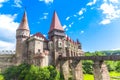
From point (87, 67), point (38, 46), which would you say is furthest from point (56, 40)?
point (87, 67)

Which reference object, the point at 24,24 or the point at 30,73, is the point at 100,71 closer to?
the point at 30,73

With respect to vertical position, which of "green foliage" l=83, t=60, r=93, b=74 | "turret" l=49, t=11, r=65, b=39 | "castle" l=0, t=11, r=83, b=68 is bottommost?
"green foliage" l=83, t=60, r=93, b=74

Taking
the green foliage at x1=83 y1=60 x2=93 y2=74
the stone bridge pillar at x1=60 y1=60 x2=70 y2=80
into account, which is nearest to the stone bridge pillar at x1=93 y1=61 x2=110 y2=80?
the stone bridge pillar at x1=60 y1=60 x2=70 y2=80

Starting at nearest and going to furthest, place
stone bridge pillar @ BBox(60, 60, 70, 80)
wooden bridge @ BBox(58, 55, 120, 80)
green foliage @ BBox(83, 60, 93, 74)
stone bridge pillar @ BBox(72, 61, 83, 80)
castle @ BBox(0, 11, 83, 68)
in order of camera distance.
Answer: wooden bridge @ BBox(58, 55, 120, 80) < stone bridge pillar @ BBox(72, 61, 83, 80) < castle @ BBox(0, 11, 83, 68) < stone bridge pillar @ BBox(60, 60, 70, 80) < green foliage @ BBox(83, 60, 93, 74)

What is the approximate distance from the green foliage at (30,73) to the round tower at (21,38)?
4528 mm

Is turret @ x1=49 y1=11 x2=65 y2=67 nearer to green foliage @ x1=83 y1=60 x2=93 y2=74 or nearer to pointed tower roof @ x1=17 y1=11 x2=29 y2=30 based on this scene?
pointed tower roof @ x1=17 y1=11 x2=29 y2=30

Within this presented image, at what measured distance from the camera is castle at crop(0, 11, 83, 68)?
183ft

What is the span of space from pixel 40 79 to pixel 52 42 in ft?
52.9

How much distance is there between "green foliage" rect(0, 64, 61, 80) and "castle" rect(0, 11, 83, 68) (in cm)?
252

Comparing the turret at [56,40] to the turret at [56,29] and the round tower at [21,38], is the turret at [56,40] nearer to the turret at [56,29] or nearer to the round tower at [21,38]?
the turret at [56,29]

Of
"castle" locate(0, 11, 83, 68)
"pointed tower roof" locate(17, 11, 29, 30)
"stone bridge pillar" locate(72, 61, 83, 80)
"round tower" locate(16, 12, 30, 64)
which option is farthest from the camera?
"pointed tower roof" locate(17, 11, 29, 30)

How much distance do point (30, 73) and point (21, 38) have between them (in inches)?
609

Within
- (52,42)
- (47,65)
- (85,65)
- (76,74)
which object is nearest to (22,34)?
(52,42)

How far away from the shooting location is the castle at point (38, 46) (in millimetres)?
55875
